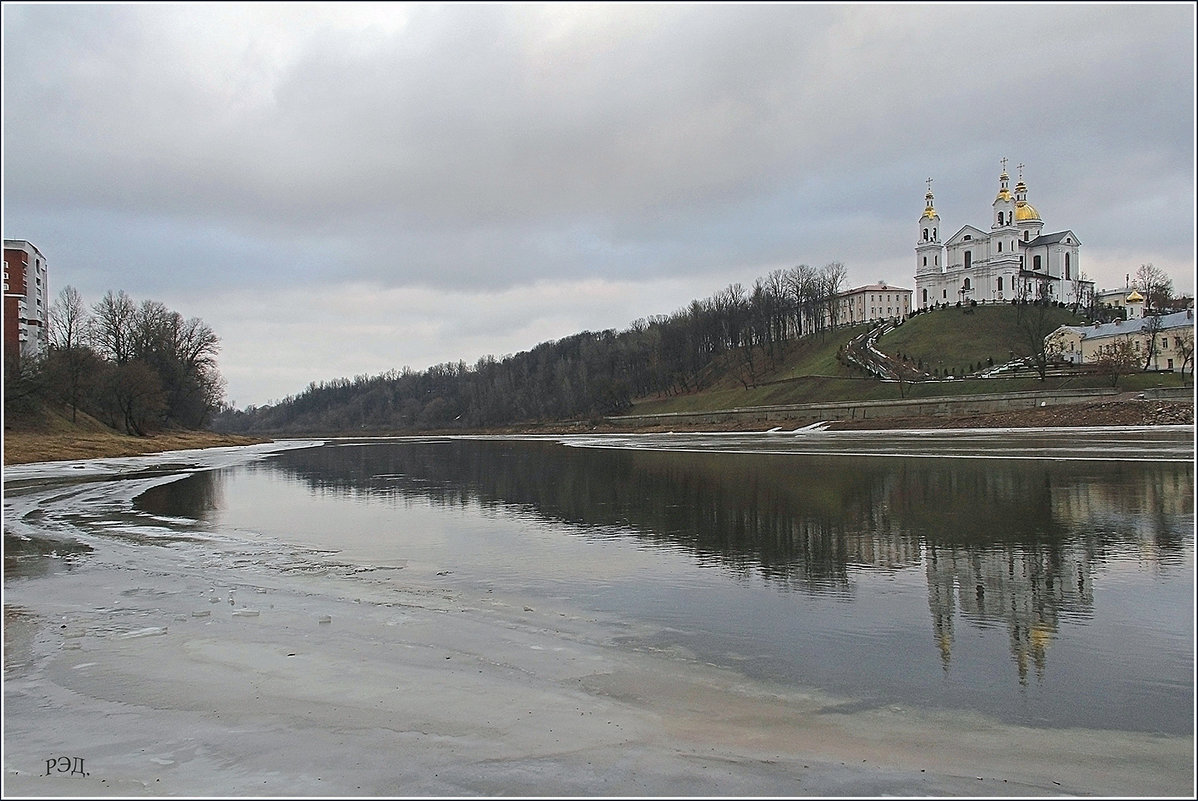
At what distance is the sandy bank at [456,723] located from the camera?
Result: 18.6 feet

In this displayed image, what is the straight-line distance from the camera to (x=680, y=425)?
3767 inches

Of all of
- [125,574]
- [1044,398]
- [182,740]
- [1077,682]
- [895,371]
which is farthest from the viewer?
[895,371]

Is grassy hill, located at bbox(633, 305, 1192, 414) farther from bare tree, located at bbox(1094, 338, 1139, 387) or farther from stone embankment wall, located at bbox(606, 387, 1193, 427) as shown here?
stone embankment wall, located at bbox(606, 387, 1193, 427)

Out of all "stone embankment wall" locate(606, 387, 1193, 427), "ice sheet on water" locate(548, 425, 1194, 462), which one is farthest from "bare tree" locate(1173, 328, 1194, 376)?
"ice sheet on water" locate(548, 425, 1194, 462)

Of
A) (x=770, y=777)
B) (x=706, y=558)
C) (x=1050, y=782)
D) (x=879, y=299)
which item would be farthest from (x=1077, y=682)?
(x=879, y=299)

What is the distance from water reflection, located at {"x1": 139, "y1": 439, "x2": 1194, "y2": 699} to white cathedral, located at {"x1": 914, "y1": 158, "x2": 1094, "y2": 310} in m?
102

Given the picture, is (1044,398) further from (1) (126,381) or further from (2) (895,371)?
(1) (126,381)

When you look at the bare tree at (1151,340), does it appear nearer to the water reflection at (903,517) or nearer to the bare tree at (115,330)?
the water reflection at (903,517)

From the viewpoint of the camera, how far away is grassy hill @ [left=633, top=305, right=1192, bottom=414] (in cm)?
7225

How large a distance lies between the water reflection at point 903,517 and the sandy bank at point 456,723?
228 centimetres

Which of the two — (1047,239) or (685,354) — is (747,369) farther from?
(1047,239)

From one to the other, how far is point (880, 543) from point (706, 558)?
11.1ft

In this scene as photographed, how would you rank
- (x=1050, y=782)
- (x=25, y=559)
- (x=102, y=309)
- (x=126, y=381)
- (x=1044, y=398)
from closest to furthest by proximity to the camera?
(x=1050, y=782), (x=25, y=559), (x=1044, y=398), (x=126, y=381), (x=102, y=309)

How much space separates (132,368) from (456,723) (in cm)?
7033
